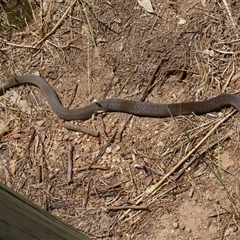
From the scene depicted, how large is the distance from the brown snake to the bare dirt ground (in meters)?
0.07

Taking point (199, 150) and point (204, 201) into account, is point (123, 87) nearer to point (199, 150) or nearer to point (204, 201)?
point (199, 150)

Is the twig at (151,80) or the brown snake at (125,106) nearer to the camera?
the brown snake at (125,106)

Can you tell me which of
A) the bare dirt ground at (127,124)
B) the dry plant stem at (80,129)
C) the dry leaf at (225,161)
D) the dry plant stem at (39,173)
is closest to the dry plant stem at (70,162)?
the bare dirt ground at (127,124)

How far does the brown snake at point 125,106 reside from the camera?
3.87 meters

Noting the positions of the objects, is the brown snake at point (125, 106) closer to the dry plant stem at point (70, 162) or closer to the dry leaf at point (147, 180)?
the dry plant stem at point (70, 162)

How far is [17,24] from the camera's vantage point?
4.97 meters

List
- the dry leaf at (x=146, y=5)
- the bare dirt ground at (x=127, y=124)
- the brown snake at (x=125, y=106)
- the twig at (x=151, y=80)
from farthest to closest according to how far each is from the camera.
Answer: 1. the dry leaf at (x=146, y=5)
2. the twig at (x=151, y=80)
3. the brown snake at (x=125, y=106)
4. the bare dirt ground at (x=127, y=124)

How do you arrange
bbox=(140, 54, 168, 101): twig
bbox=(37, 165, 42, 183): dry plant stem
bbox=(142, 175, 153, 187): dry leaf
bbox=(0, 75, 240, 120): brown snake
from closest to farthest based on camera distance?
bbox=(142, 175, 153, 187): dry leaf → bbox=(0, 75, 240, 120): brown snake → bbox=(37, 165, 42, 183): dry plant stem → bbox=(140, 54, 168, 101): twig

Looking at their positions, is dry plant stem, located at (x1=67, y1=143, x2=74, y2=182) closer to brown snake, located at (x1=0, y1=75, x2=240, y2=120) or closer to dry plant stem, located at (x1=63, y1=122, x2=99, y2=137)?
dry plant stem, located at (x1=63, y1=122, x2=99, y2=137)

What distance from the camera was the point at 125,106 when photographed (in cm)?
410

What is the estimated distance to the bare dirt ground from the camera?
3551mm

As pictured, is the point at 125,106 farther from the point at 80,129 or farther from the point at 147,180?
the point at 147,180

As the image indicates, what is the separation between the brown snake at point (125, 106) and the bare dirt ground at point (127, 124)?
2.6 inches

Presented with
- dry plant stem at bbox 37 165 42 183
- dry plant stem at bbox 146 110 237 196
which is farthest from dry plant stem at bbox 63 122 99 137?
dry plant stem at bbox 146 110 237 196
